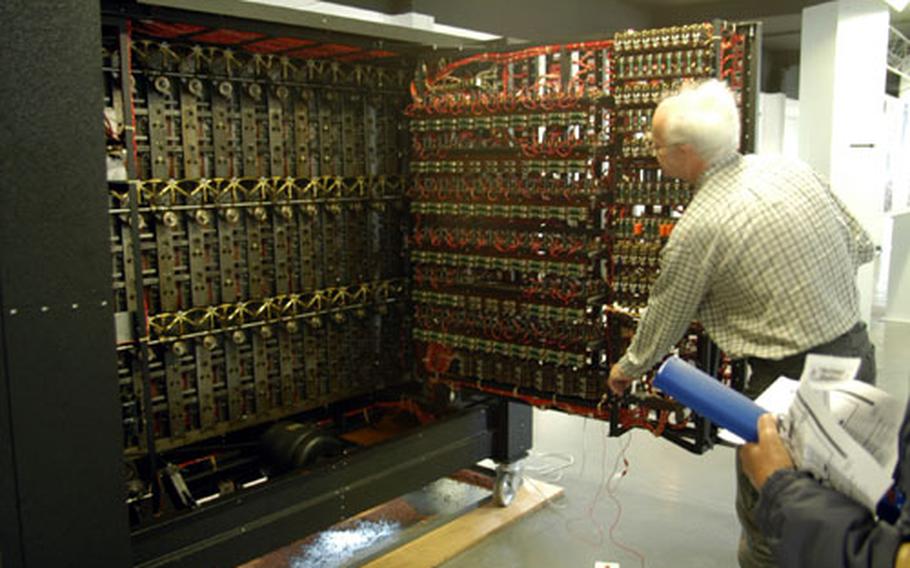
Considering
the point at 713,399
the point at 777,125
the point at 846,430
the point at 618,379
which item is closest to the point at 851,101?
the point at 777,125

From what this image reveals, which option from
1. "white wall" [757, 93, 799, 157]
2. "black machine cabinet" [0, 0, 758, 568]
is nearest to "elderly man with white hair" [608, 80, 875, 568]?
"black machine cabinet" [0, 0, 758, 568]

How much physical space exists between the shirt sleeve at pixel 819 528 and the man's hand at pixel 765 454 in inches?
1.8

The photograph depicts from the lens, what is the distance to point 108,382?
2.16 meters

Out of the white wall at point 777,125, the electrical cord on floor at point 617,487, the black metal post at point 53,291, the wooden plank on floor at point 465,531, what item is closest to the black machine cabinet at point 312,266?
the black metal post at point 53,291

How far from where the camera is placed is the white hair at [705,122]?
241 centimetres

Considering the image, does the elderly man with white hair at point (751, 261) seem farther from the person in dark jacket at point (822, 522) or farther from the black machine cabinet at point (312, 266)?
the person in dark jacket at point (822, 522)

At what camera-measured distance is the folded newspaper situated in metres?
1.14

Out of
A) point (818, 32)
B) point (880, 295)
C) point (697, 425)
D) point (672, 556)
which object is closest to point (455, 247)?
A: point (697, 425)

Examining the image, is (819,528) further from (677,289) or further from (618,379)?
(618,379)

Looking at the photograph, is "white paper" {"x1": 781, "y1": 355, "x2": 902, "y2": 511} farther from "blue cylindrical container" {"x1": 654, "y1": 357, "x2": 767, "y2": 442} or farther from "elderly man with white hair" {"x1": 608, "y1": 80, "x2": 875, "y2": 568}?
"elderly man with white hair" {"x1": 608, "y1": 80, "x2": 875, "y2": 568}

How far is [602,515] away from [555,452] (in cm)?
88

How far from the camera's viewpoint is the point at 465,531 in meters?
3.63

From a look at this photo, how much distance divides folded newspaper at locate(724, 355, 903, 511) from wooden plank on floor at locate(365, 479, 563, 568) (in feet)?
7.88

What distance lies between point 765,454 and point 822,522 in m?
0.22
